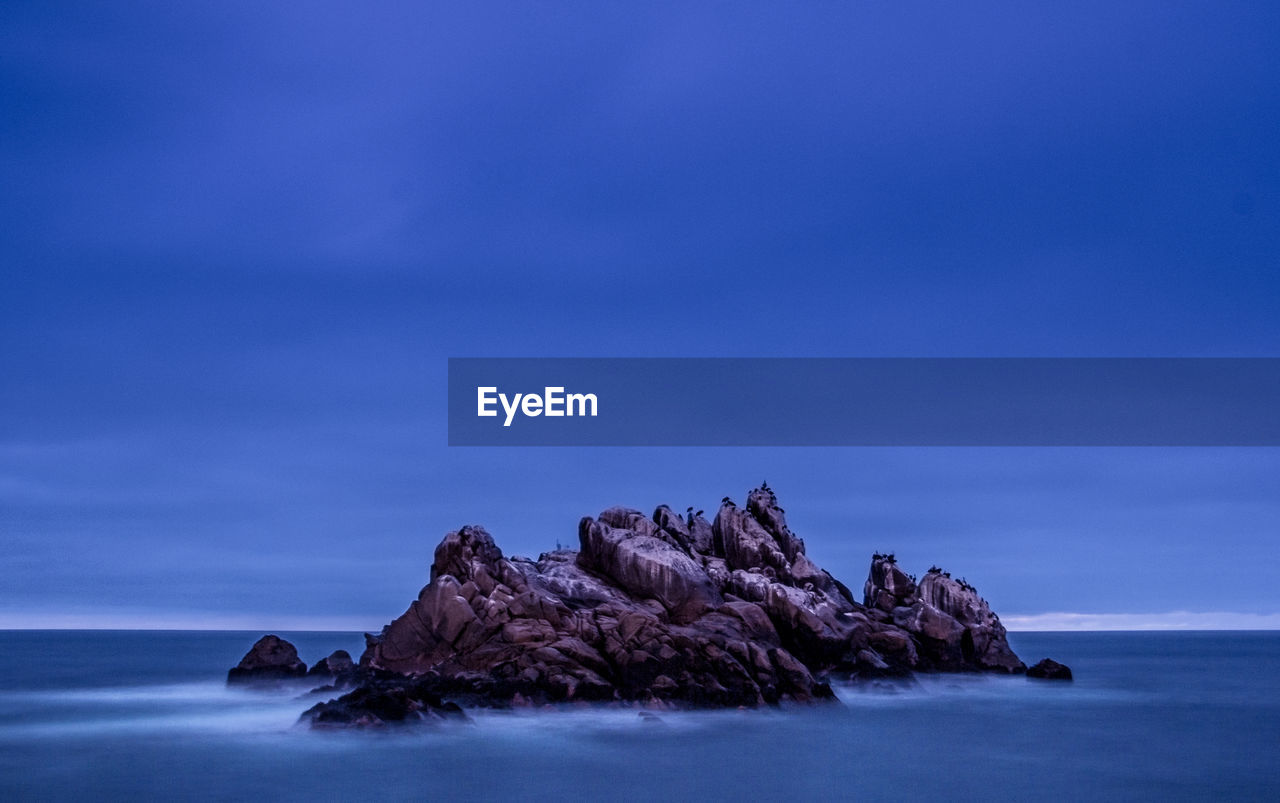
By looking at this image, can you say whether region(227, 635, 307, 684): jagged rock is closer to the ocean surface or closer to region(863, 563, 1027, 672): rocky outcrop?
the ocean surface

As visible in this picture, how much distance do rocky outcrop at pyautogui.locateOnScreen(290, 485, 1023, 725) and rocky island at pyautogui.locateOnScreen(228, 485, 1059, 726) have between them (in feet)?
0.26

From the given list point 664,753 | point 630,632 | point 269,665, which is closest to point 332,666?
point 269,665

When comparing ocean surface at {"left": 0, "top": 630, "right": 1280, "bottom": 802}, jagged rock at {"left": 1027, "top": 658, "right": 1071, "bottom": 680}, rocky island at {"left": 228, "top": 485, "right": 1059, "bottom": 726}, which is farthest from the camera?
jagged rock at {"left": 1027, "top": 658, "right": 1071, "bottom": 680}

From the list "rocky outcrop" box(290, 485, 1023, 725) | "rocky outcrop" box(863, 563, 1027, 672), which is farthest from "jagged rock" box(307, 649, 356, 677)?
"rocky outcrop" box(863, 563, 1027, 672)

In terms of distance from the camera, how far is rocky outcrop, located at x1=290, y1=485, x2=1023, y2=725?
48031mm

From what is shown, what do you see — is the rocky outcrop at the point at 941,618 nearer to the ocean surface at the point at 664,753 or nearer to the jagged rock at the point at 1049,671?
the jagged rock at the point at 1049,671

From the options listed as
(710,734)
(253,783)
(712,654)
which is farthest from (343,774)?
(712,654)

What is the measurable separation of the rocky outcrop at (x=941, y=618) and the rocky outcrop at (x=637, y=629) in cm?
18

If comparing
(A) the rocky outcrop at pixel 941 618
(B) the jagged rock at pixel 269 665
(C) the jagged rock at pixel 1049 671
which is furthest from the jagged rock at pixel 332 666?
(C) the jagged rock at pixel 1049 671

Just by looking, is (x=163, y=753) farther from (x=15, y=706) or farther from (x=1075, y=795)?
(x=1075, y=795)

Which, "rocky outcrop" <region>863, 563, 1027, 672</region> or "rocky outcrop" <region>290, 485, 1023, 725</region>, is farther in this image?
"rocky outcrop" <region>863, 563, 1027, 672</region>

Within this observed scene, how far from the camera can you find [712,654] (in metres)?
50.1

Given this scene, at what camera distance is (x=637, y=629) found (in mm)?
50688

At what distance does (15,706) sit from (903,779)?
165 ft
